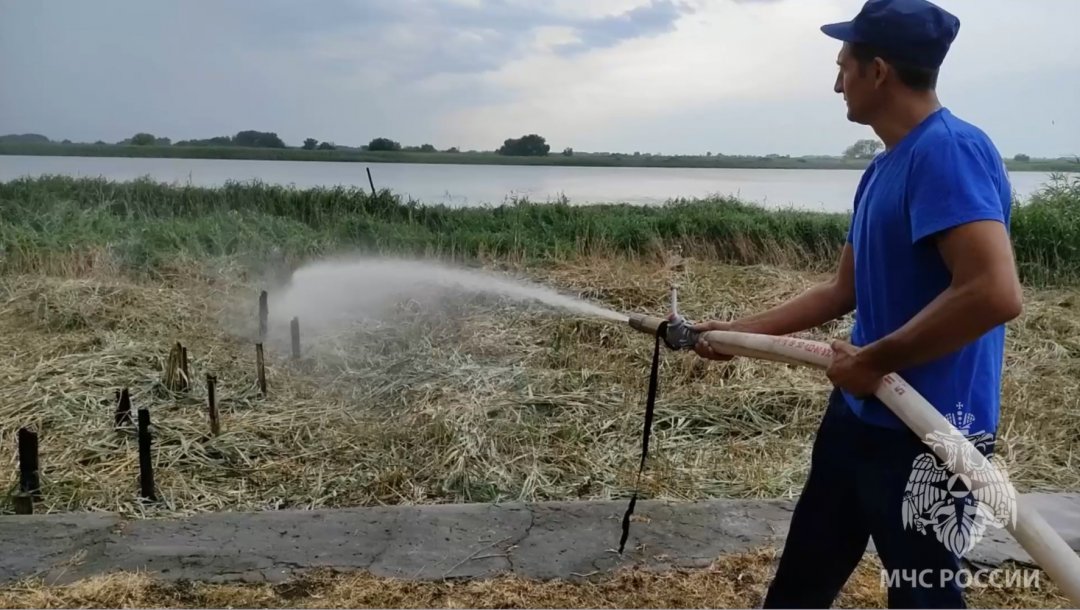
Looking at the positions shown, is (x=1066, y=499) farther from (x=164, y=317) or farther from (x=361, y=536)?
(x=164, y=317)

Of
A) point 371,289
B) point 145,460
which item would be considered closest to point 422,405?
point 145,460

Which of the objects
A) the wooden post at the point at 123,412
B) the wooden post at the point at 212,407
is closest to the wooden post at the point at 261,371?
the wooden post at the point at 212,407

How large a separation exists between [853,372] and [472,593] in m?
1.58

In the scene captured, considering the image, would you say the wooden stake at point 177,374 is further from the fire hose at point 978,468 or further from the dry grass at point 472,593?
the fire hose at point 978,468

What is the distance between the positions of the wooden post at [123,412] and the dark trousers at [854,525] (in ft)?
11.3

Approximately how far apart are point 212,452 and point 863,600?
3068mm

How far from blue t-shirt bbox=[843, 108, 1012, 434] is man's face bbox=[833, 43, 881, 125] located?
4.1 inches

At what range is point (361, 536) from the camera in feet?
9.66

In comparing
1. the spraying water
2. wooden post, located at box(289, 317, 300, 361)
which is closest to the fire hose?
wooden post, located at box(289, 317, 300, 361)

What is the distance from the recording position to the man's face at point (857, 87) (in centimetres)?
162

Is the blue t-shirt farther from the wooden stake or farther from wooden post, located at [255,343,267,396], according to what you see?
the wooden stake

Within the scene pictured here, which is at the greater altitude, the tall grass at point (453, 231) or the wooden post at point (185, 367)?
the tall grass at point (453, 231)

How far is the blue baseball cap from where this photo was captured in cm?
155

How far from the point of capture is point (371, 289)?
7.36 meters
